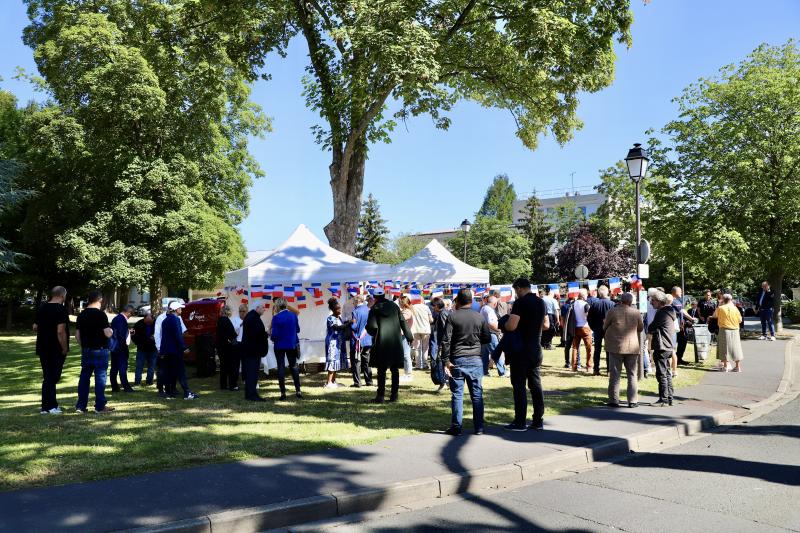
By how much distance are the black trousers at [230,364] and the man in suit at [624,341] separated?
22.9 feet

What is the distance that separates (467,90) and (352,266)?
8374 millimetres

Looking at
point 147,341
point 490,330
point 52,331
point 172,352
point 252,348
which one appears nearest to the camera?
point 52,331

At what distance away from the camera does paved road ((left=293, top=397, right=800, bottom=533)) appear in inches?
183

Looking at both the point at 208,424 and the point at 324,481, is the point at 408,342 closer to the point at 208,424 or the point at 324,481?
the point at 208,424

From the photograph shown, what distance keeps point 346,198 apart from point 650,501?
12056 millimetres

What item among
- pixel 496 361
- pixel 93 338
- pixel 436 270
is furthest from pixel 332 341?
pixel 436 270

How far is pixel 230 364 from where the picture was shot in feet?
38.5

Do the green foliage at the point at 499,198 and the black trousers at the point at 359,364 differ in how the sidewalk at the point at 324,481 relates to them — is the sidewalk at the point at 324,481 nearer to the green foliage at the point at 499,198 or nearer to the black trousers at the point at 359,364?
the black trousers at the point at 359,364

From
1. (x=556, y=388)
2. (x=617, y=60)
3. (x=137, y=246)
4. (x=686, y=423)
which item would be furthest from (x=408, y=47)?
(x=137, y=246)

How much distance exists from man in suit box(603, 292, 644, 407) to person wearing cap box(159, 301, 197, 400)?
23.6 ft

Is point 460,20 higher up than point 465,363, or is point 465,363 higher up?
point 460,20

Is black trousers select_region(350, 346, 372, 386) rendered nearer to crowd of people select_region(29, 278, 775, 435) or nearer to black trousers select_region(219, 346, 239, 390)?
crowd of people select_region(29, 278, 775, 435)

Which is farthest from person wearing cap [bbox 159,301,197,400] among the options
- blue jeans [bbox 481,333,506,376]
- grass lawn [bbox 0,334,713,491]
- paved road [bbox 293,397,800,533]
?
paved road [bbox 293,397,800,533]

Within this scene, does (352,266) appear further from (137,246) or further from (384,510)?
(137,246)
